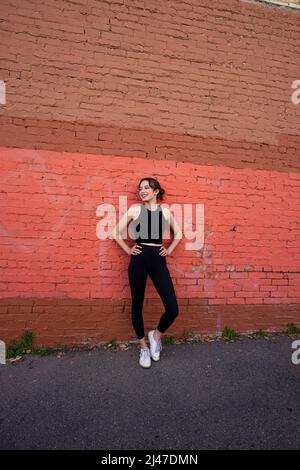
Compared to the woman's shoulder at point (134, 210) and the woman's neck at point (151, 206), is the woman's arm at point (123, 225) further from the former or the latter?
the woman's neck at point (151, 206)

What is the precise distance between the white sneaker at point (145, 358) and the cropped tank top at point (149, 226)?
118 centimetres

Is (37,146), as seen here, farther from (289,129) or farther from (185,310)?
(289,129)

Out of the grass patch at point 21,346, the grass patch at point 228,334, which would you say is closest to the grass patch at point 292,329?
the grass patch at point 228,334

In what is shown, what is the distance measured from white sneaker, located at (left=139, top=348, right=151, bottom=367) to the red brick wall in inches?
15.7

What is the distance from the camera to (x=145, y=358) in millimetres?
3053

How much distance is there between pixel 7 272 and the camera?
10.4 feet

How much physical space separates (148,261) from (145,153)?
1.32 meters

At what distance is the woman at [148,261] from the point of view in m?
3.06

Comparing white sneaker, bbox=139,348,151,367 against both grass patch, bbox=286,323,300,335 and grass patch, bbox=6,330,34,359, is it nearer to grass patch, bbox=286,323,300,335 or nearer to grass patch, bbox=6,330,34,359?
grass patch, bbox=6,330,34,359

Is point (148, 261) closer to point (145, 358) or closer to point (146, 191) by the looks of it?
point (146, 191)

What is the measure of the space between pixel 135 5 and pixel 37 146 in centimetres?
203

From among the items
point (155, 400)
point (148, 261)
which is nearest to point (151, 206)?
point (148, 261)
